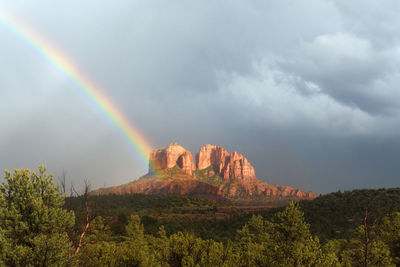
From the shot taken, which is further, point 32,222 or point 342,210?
point 342,210

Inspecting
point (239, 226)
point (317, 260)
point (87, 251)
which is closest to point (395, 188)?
point (239, 226)

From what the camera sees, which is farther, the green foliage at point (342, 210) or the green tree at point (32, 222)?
the green foliage at point (342, 210)

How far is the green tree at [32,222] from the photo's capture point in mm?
19906

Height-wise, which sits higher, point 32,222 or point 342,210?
point 32,222

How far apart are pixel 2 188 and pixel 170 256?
60.1 feet

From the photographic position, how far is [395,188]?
106062mm

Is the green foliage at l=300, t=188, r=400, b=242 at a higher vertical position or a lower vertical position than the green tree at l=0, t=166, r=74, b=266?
lower

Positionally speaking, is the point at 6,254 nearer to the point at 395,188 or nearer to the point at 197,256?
the point at 197,256

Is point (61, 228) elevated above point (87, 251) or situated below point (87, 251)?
above

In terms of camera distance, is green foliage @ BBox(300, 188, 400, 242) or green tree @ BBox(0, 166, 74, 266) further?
green foliage @ BBox(300, 188, 400, 242)

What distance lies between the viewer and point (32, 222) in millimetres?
22188

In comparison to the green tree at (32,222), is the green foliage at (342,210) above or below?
below

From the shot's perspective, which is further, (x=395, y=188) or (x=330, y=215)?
(x=395, y=188)

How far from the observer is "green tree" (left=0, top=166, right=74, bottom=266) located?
1991cm
